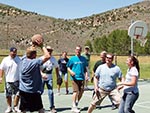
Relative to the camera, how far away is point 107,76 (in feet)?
28.5

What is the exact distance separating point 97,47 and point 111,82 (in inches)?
2619

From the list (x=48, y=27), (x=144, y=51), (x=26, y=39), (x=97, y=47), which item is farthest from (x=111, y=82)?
(x=48, y=27)

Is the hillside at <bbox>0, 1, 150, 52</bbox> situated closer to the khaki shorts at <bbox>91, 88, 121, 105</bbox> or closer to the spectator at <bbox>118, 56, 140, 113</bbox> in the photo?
the khaki shorts at <bbox>91, 88, 121, 105</bbox>

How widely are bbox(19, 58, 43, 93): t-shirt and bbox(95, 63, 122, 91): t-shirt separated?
6.48ft

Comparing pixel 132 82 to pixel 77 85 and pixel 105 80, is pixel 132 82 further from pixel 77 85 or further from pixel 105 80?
pixel 77 85

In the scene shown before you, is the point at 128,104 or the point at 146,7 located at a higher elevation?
the point at 146,7

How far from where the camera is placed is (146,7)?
105188 millimetres

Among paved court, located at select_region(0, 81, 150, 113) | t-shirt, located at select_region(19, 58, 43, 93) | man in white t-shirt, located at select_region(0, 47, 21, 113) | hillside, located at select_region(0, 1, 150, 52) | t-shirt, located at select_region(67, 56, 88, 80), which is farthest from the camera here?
hillside, located at select_region(0, 1, 150, 52)

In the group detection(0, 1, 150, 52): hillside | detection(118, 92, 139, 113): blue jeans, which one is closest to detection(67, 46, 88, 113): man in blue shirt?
detection(118, 92, 139, 113): blue jeans

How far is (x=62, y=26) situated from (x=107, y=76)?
92.5 m

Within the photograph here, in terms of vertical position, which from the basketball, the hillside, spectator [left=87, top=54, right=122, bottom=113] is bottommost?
spectator [left=87, top=54, right=122, bottom=113]

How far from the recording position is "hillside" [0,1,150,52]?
3438 inches

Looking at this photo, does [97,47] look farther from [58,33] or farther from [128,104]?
[128,104]

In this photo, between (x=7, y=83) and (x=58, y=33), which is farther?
(x=58, y=33)
